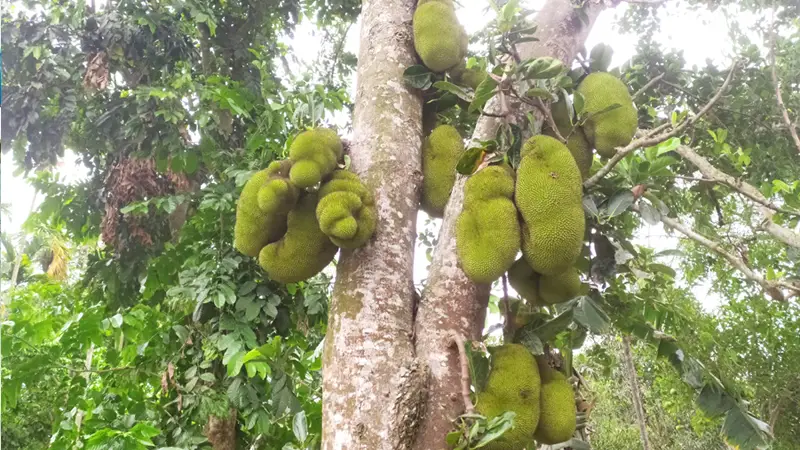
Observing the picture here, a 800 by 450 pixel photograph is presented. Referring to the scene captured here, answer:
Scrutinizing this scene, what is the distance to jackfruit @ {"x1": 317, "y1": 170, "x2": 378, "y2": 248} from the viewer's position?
1077 millimetres

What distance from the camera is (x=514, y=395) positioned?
3.41 ft

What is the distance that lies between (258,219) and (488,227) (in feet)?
1.71

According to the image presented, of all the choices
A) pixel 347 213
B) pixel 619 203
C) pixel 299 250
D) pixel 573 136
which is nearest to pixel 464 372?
pixel 347 213

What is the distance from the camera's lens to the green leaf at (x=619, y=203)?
4.15 ft

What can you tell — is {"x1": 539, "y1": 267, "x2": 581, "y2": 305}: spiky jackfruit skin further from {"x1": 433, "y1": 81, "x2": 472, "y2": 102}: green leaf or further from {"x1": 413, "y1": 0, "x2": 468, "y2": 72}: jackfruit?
{"x1": 413, "y1": 0, "x2": 468, "y2": 72}: jackfruit

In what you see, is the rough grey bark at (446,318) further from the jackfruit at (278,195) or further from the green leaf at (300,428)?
the green leaf at (300,428)

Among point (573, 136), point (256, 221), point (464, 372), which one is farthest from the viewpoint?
point (573, 136)

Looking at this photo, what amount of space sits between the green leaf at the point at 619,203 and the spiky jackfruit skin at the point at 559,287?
0.51ft

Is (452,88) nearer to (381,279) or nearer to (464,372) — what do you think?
(381,279)

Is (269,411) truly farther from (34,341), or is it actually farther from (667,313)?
(667,313)

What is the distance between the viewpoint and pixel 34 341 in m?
2.16

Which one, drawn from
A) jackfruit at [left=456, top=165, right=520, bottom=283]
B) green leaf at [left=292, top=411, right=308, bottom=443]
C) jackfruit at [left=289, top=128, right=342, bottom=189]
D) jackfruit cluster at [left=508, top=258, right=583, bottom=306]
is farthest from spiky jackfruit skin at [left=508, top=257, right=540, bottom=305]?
green leaf at [left=292, top=411, right=308, bottom=443]

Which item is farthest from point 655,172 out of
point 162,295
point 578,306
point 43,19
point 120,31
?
point 43,19

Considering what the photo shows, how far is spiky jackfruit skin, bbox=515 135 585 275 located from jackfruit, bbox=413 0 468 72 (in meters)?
0.37
